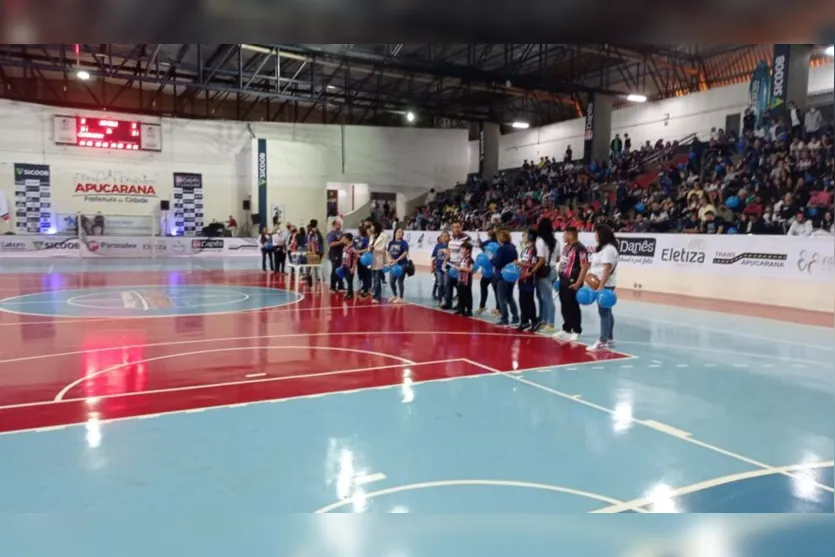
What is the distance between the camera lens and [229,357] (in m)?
7.11

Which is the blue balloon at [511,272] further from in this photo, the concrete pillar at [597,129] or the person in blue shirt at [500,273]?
the concrete pillar at [597,129]

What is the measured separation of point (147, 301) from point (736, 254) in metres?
12.2

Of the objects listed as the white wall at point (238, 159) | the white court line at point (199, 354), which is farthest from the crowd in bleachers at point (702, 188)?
the white court line at point (199, 354)

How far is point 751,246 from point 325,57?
17.6 m

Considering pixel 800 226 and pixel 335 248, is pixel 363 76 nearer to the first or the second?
pixel 335 248

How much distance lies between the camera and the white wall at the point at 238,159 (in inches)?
1079

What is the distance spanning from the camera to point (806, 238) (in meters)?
11.8

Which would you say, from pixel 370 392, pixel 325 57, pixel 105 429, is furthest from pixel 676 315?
pixel 325 57

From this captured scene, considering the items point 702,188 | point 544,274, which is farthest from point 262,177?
point 544,274

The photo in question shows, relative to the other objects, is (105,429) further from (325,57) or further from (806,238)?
(325,57)

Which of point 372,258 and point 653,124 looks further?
point 653,124

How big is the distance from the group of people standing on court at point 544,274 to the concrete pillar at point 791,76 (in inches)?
516

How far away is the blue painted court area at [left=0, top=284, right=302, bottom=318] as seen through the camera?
10656 millimetres
